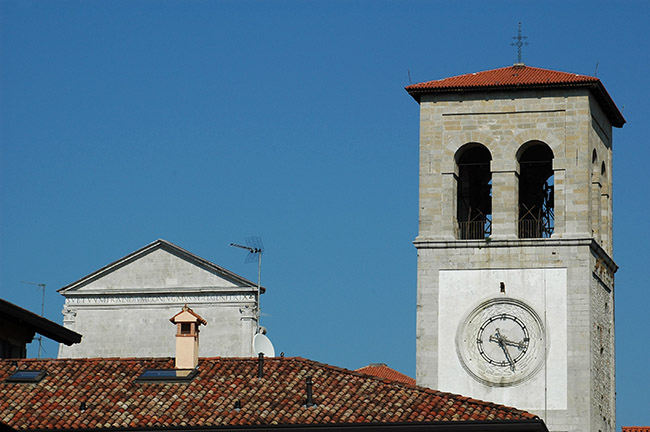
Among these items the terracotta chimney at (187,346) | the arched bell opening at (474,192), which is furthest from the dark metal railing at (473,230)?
the terracotta chimney at (187,346)

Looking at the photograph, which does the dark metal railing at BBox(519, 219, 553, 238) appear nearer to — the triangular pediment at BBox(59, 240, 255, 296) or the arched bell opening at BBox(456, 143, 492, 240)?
the arched bell opening at BBox(456, 143, 492, 240)

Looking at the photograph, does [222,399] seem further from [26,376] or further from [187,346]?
[26,376]

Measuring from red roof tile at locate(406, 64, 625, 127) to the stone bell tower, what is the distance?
36mm

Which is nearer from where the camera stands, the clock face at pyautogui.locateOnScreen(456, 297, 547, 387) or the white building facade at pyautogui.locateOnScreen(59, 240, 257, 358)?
the clock face at pyautogui.locateOnScreen(456, 297, 547, 387)

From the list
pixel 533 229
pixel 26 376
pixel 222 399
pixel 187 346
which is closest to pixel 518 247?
pixel 533 229

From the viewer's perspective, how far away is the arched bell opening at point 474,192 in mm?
56000

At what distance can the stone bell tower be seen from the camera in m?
53.7

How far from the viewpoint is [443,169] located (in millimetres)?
55562

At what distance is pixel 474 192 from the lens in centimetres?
5697

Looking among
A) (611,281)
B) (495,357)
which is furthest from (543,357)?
(611,281)

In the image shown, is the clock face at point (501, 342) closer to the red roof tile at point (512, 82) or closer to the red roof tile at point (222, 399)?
the red roof tile at point (512, 82)

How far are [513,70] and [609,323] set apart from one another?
7115mm

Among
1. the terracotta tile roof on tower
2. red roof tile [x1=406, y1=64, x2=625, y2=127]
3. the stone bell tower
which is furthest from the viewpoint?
the terracotta tile roof on tower

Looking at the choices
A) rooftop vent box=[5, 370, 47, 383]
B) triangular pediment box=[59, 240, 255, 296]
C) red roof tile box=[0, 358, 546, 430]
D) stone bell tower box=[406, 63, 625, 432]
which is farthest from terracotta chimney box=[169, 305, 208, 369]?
triangular pediment box=[59, 240, 255, 296]
